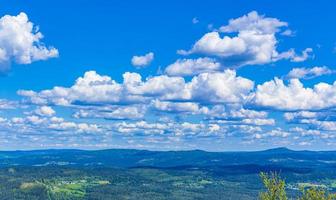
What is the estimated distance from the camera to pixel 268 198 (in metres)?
83.1

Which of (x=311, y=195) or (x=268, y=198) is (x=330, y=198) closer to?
(x=311, y=195)

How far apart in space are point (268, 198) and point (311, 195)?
25.0ft

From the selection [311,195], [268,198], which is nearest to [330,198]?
[311,195]

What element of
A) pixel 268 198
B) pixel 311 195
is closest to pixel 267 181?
pixel 268 198

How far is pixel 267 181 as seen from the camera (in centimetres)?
8400

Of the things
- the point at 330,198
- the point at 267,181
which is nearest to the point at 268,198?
the point at 267,181

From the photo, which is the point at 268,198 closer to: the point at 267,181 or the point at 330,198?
the point at 267,181

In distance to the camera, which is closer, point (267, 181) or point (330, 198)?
point (330, 198)

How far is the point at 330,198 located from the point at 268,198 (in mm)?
10483

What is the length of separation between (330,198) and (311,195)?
302cm

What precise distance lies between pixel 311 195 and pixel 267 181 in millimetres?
8128

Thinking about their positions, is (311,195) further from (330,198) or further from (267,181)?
(267,181)

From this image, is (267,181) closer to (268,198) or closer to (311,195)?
(268,198)
